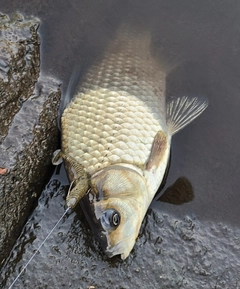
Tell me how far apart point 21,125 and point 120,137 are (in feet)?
2.60

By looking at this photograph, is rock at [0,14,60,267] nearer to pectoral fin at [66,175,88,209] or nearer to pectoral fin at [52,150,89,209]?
pectoral fin at [52,150,89,209]

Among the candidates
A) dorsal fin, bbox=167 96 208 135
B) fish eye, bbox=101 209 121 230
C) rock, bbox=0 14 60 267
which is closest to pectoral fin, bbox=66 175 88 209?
fish eye, bbox=101 209 121 230

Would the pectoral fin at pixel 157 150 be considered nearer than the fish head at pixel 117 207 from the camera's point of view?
No

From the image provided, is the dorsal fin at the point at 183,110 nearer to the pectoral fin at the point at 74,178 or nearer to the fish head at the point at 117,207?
the fish head at the point at 117,207

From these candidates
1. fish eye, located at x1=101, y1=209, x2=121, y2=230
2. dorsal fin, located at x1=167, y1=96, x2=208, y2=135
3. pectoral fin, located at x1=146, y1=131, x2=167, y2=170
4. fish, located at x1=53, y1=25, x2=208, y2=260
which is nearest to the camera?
fish eye, located at x1=101, y1=209, x2=121, y2=230

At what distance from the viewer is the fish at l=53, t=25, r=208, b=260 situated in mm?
2789

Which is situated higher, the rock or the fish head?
the fish head

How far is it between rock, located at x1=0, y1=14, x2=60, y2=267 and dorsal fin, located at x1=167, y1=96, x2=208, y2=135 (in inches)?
39.2

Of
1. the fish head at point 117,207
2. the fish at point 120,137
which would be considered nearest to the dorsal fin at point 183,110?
the fish at point 120,137

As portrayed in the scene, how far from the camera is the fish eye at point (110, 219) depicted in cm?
268

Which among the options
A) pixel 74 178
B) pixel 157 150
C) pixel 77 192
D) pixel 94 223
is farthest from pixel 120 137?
pixel 94 223

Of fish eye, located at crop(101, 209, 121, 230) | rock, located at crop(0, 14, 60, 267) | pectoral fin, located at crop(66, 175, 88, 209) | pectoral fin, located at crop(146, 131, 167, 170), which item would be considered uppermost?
pectoral fin, located at crop(146, 131, 167, 170)

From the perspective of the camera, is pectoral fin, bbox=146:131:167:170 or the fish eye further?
pectoral fin, bbox=146:131:167:170

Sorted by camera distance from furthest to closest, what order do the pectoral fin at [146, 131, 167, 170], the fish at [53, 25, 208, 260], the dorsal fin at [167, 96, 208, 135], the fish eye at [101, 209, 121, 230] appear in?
the dorsal fin at [167, 96, 208, 135] < the pectoral fin at [146, 131, 167, 170] < the fish at [53, 25, 208, 260] < the fish eye at [101, 209, 121, 230]
